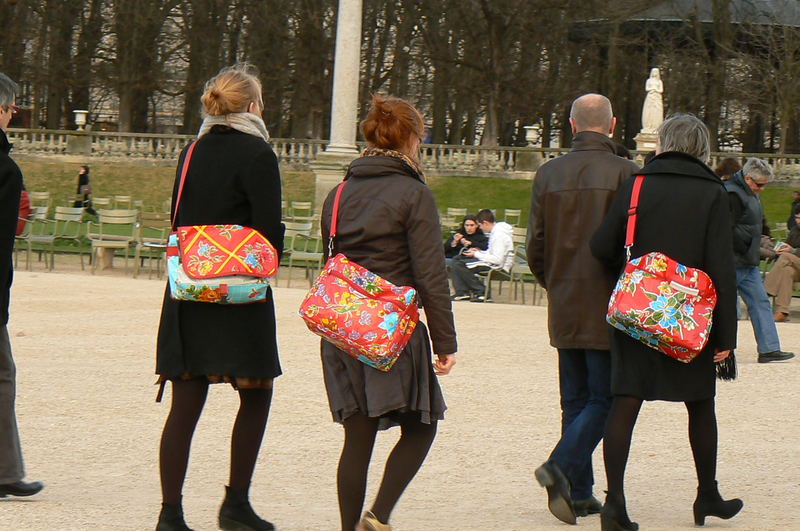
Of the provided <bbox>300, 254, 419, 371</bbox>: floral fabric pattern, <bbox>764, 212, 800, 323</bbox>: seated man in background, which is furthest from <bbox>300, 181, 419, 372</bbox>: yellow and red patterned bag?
<bbox>764, 212, 800, 323</bbox>: seated man in background

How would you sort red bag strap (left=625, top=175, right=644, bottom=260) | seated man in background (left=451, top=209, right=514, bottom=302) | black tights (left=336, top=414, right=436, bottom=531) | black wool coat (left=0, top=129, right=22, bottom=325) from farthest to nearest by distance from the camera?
seated man in background (left=451, top=209, right=514, bottom=302), black wool coat (left=0, top=129, right=22, bottom=325), red bag strap (left=625, top=175, right=644, bottom=260), black tights (left=336, top=414, right=436, bottom=531)

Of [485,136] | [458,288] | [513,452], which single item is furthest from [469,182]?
[513,452]

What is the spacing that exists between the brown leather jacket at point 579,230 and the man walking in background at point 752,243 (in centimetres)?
451

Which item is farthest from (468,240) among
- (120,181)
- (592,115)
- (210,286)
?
(120,181)

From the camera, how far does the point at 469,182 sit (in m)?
42.3

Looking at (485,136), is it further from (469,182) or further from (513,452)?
(513,452)

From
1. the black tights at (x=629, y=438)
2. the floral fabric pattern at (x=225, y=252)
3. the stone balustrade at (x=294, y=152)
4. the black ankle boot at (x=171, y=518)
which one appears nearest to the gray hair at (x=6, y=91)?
the floral fabric pattern at (x=225, y=252)

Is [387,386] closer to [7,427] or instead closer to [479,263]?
[7,427]

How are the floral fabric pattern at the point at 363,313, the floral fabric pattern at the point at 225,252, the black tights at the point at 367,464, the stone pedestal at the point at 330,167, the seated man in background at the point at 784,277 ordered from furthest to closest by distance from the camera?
the stone pedestal at the point at 330,167 < the seated man in background at the point at 784,277 < the floral fabric pattern at the point at 225,252 < the black tights at the point at 367,464 < the floral fabric pattern at the point at 363,313

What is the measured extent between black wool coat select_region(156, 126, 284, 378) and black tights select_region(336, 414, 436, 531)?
470mm

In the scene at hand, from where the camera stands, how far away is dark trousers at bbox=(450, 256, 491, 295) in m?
18.9

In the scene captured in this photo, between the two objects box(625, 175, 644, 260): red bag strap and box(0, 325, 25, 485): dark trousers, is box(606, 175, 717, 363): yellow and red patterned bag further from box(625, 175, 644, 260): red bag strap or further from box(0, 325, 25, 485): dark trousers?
box(0, 325, 25, 485): dark trousers

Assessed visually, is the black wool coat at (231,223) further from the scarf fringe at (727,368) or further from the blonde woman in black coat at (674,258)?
the scarf fringe at (727,368)

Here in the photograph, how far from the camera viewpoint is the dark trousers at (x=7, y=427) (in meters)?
5.98
